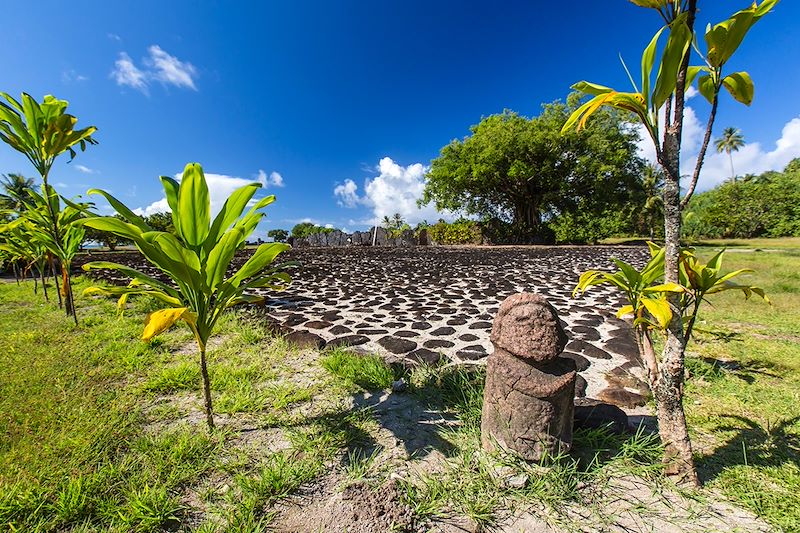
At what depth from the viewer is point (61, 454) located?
5.13ft

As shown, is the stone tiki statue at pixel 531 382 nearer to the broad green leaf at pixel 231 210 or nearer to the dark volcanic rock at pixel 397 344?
the broad green leaf at pixel 231 210

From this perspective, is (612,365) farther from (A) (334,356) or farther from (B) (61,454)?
(B) (61,454)

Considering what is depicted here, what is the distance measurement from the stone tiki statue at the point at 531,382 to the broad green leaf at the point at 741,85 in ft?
3.63

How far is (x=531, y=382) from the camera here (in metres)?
1.42

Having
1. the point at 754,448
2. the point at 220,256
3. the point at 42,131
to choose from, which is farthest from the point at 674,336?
the point at 42,131

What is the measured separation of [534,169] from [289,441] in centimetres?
2020

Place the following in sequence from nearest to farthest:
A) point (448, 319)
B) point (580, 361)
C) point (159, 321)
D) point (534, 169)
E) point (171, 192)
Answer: point (159, 321) < point (171, 192) < point (580, 361) < point (448, 319) < point (534, 169)

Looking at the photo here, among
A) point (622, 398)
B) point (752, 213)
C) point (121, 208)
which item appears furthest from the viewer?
point (752, 213)

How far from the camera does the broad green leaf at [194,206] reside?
154 centimetres

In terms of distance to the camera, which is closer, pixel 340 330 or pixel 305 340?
pixel 305 340

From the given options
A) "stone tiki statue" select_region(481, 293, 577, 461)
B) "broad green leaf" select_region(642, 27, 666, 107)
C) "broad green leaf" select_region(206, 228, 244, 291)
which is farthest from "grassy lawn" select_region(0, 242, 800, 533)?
"broad green leaf" select_region(642, 27, 666, 107)

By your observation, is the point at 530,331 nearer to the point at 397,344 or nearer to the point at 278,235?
the point at 397,344

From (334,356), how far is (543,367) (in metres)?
1.68

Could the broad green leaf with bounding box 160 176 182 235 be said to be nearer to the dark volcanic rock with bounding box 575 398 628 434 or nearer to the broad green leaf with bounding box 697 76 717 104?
the dark volcanic rock with bounding box 575 398 628 434
